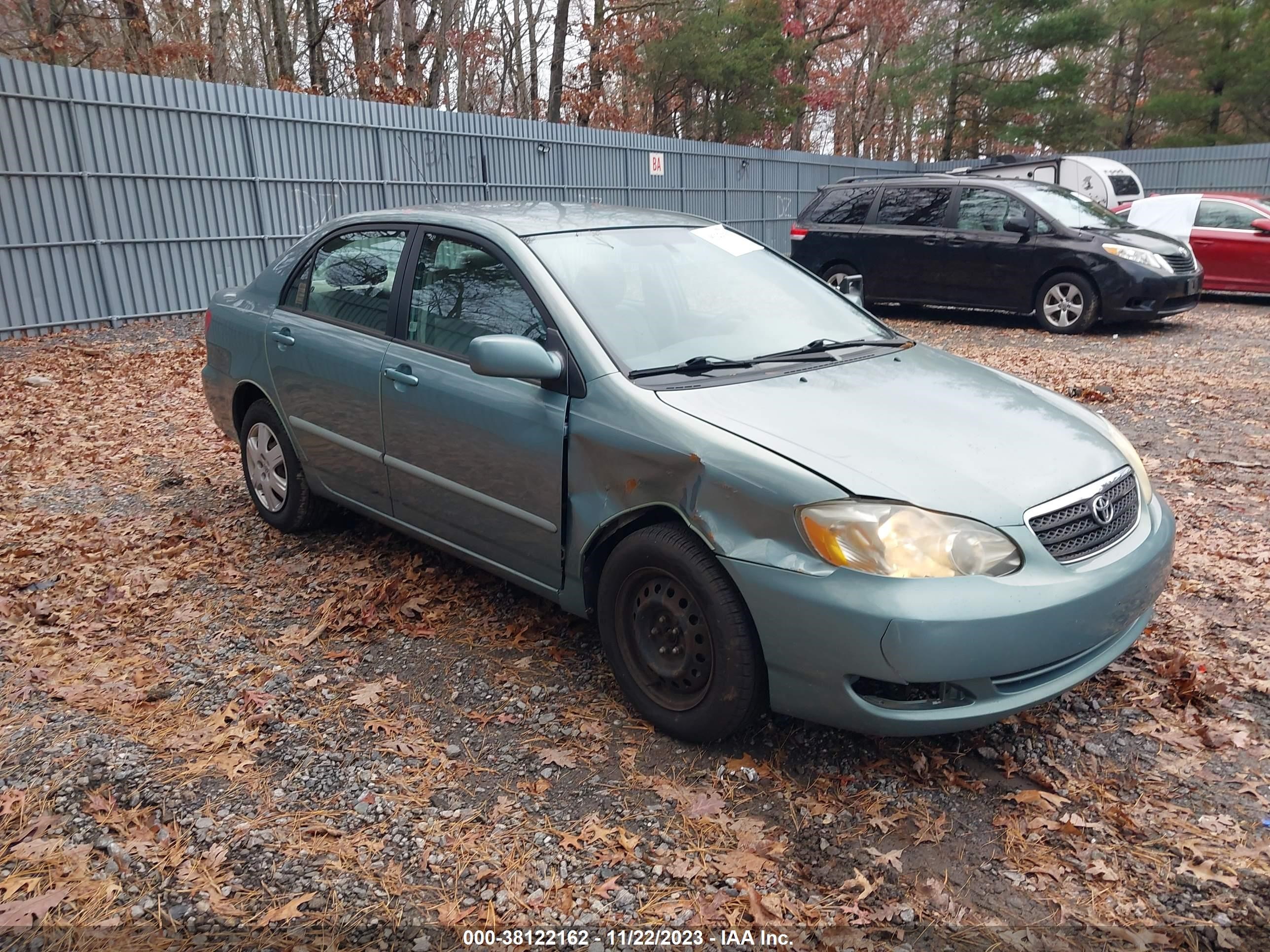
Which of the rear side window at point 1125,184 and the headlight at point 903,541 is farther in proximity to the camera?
the rear side window at point 1125,184

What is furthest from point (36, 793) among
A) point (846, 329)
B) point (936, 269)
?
point (936, 269)

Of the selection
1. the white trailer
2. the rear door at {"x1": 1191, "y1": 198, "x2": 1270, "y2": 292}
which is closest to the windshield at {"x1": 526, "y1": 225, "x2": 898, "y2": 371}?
the rear door at {"x1": 1191, "y1": 198, "x2": 1270, "y2": 292}

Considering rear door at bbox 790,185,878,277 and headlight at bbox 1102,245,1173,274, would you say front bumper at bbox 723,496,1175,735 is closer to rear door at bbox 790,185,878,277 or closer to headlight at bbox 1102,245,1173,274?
headlight at bbox 1102,245,1173,274

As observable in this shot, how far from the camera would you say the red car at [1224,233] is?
13.3 metres

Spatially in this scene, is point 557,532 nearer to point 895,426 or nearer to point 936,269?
point 895,426

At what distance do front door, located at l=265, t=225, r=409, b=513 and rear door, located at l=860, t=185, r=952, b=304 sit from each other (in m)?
9.06

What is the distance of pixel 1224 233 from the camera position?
13.5 metres

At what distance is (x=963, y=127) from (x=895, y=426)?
101ft

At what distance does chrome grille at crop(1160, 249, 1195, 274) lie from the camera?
10984mm

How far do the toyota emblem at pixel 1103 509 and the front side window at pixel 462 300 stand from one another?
1907mm

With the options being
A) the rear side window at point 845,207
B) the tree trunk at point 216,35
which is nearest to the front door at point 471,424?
the rear side window at point 845,207

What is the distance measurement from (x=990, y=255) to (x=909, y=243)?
103 centimetres

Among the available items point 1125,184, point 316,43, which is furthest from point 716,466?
point 316,43

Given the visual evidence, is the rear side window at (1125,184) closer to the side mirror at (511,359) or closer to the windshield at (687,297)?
the windshield at (687,297)
